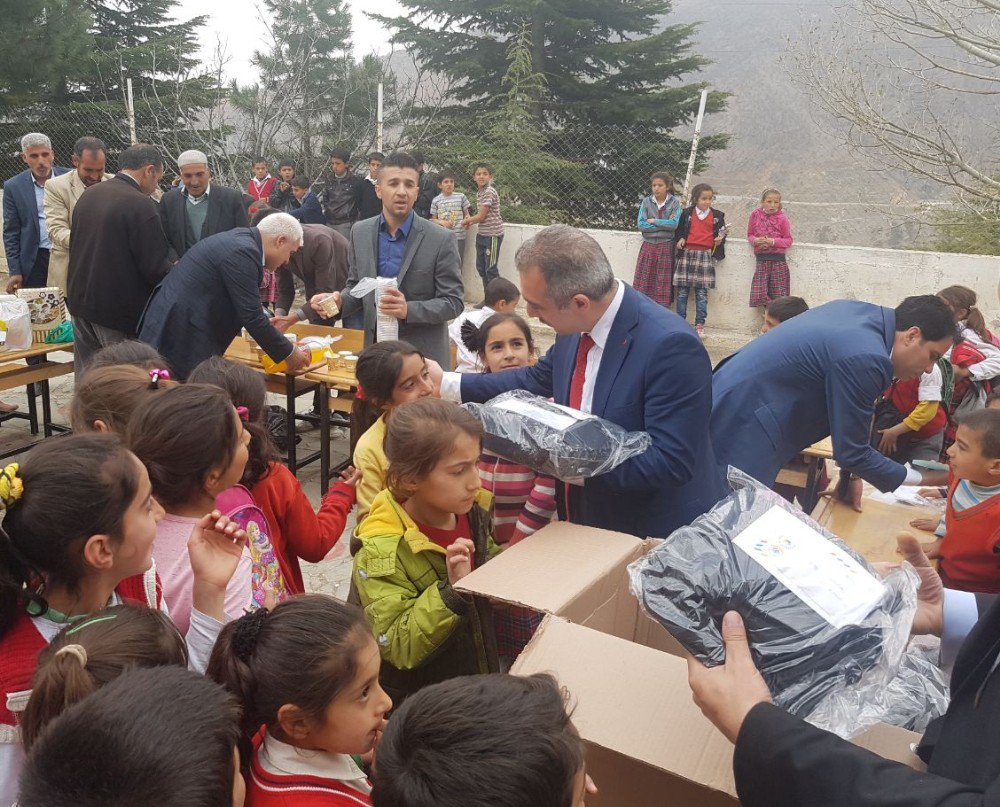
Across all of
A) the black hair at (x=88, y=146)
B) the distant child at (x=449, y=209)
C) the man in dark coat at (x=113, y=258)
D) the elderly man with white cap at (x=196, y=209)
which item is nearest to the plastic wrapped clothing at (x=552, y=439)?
the man in dark coat at (x=113, y=258)

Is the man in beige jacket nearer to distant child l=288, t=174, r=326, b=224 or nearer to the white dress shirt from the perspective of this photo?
distant child l=288, t=174, r=326, b=224

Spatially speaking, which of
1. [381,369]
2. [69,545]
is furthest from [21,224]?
[69,545]

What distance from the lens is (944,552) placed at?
2582mm

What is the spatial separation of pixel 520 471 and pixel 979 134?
34.6 m

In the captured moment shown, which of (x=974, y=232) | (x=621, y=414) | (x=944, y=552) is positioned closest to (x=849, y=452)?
(x=944, y=552)

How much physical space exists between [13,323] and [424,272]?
2.34m

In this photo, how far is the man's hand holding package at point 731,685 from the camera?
42.3 inches

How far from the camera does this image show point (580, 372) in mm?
2336

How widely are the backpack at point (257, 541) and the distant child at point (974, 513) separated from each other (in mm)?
2119

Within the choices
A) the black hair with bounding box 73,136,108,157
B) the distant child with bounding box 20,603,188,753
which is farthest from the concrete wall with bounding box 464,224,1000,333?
the distant child with bounding box 20,603,188,753

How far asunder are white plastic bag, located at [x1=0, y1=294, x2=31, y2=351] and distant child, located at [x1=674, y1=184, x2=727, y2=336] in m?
6.75

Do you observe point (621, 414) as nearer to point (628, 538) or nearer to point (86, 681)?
point (628, 538)

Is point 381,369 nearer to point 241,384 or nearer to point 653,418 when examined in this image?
point 241,384

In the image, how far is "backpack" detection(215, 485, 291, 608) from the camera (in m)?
1.95
